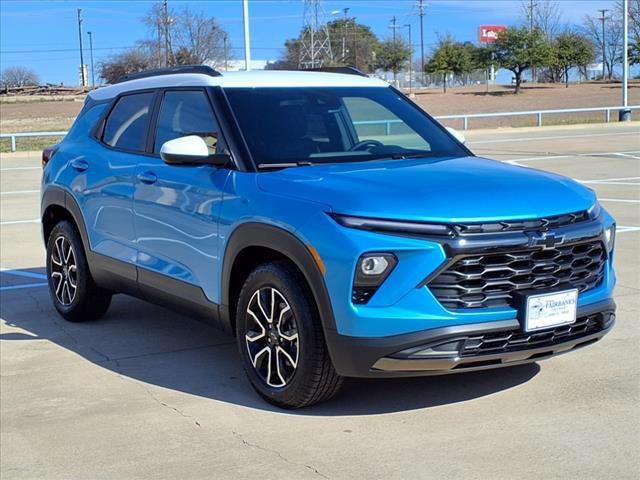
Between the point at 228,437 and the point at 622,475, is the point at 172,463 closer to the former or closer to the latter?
the point at 228,437

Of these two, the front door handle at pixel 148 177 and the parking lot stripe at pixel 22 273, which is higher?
the front door handle at pixel 148 177

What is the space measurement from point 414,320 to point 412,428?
0.67 m

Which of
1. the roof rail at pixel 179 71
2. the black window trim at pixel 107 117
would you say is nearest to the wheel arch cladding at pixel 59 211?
the black window trim at pixel 107 117

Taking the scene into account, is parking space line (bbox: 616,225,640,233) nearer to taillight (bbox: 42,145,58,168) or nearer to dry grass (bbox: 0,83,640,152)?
taillight (bbox: 42,145,58,168)

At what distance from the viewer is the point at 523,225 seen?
4.38 metres

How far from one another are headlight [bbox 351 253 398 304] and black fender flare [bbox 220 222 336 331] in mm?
212

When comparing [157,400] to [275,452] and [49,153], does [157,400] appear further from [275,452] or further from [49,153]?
[49,153]

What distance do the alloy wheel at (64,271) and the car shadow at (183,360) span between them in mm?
232

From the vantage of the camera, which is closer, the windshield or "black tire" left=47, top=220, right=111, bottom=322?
the windshield

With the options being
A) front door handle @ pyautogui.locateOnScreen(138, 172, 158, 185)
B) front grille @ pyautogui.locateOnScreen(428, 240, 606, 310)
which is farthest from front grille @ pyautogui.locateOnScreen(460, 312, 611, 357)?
front door handle @ pyautogui.locateOnScreen(138, 172, 158, 185)

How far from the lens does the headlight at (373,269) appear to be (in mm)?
4250

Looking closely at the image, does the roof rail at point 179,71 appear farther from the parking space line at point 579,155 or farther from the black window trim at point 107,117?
the parking space line at point 579,155

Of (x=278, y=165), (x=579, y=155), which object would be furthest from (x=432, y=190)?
(x=579, y=155)

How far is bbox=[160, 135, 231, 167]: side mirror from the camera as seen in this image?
5.24 m
